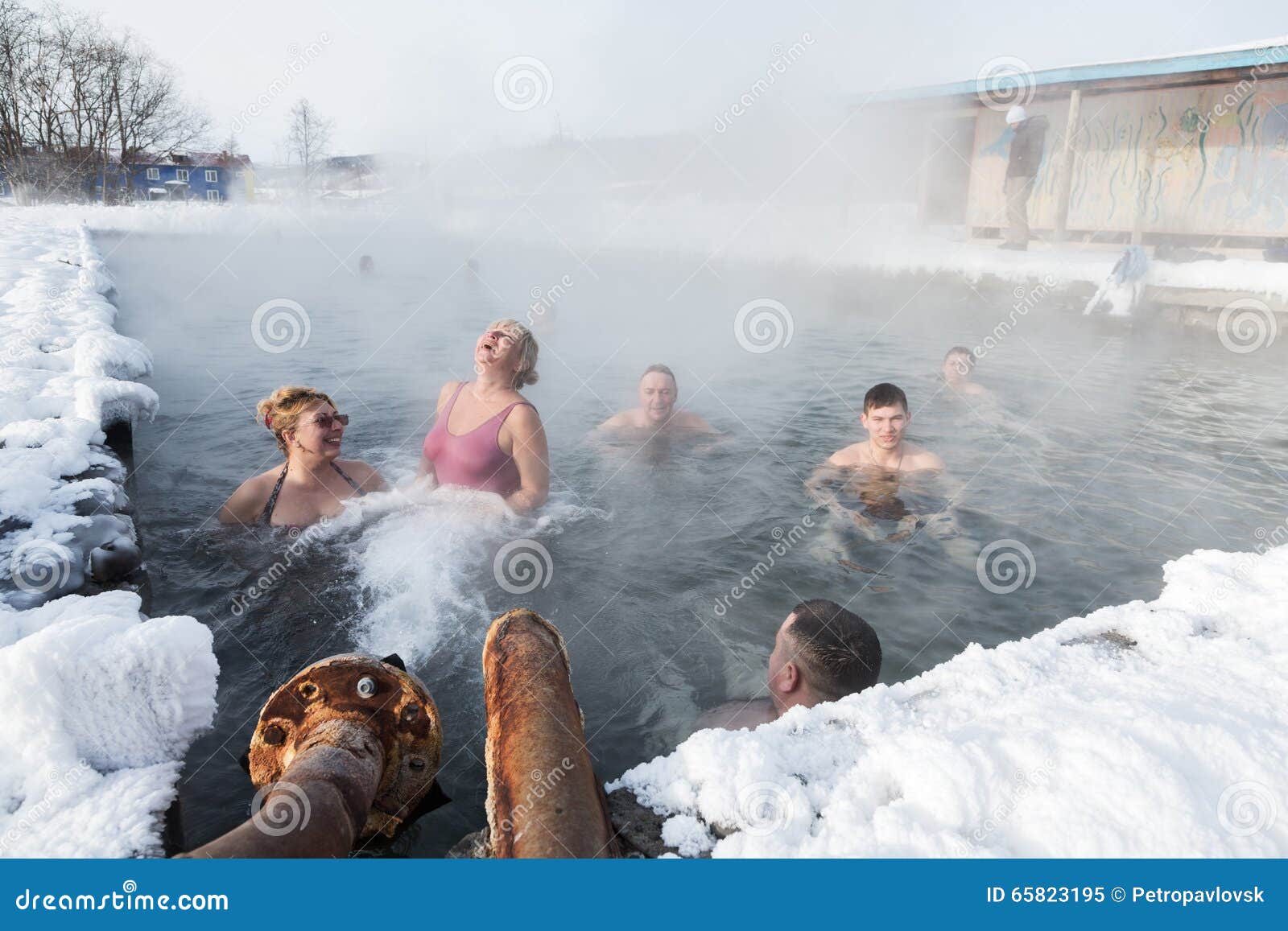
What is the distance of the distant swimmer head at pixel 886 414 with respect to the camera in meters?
5.37

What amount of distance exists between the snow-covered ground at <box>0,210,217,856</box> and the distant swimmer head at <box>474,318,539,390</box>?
6.06 ft

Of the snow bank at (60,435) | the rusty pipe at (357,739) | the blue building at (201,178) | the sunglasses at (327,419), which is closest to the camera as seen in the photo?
the rusty pipe at (357,739)

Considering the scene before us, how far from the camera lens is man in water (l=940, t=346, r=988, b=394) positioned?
7.68m

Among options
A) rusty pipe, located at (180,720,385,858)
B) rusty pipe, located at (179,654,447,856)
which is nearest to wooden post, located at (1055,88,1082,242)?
rusty pipe, located at (179,654,447,856)

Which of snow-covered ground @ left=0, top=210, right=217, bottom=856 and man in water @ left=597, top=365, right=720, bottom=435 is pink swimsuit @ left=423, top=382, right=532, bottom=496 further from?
man in water @ left=597, top=365, right=720, bottom=435

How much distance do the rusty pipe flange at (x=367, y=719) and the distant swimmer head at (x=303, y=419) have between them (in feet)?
6.91

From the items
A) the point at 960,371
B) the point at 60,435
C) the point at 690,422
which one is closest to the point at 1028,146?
the point at 960,371

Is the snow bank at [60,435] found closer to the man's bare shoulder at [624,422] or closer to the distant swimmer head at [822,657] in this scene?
the distant swimmer head at [822,657]

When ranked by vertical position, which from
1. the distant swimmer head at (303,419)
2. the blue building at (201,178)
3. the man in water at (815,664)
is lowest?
the man in water at (815,664)

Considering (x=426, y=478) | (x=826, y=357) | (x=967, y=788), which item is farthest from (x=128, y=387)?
(x=826, y=357)

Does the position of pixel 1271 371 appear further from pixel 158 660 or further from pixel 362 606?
pixel 158 660

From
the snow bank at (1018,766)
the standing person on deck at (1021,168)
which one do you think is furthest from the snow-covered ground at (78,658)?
the standing person on deck at (1021,168)

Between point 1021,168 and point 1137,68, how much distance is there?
7.97 ft

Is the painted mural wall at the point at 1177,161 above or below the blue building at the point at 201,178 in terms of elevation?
below
